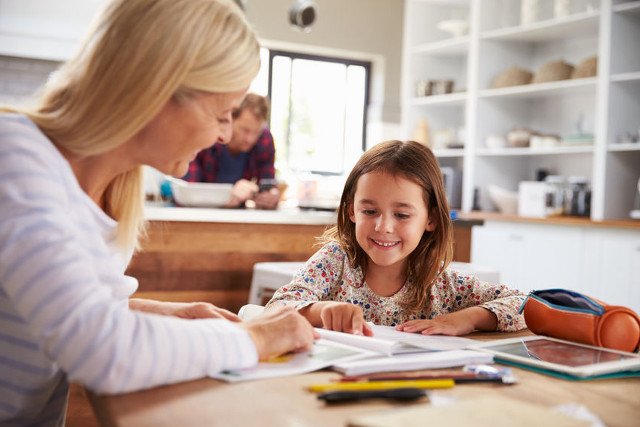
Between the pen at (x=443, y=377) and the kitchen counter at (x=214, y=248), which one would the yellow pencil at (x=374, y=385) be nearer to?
the pen at (x=443, y=377)

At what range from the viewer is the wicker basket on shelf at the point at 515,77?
535 cm

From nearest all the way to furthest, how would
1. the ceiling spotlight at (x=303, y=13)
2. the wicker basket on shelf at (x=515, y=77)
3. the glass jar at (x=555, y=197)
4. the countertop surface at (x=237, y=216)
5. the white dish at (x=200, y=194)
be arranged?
the countertop surface at (x=237, y=216)
the white dish at (x=200, y=194)
the ceiling spotlight at (x=303, y=13)
the glass jar at (x=555, y=197)
the wicker basket on shelf at (x=515, y=77)

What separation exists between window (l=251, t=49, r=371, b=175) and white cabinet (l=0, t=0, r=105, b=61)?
1.65m

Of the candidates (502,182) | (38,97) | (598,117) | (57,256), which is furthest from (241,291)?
(502,182)

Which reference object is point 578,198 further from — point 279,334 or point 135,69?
point 135,69

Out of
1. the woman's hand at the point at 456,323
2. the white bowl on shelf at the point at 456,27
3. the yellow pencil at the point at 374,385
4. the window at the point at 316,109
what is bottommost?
the woman's hand at the point at 456,323

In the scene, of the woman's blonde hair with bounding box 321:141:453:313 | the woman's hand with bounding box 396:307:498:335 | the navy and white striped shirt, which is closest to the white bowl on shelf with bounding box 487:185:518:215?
the woman's blonde hair with bounding box 321:141:453:313

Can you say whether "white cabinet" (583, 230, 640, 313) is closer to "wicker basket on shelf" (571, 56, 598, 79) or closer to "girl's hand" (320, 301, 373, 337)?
"wicker basket on shelf" (571, 56, 598, 79)

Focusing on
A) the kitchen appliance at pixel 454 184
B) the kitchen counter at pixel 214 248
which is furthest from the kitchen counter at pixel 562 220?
the kitchen counter at pixel 214 248

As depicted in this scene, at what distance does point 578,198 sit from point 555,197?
21 cm

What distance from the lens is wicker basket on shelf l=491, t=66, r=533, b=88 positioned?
5352 millimetres

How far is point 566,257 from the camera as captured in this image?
15.4 ft

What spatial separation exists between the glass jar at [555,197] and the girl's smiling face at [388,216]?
3635 millimetres

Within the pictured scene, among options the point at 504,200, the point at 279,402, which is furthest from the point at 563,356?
the point at 504,200
